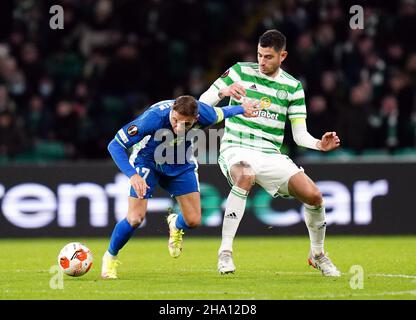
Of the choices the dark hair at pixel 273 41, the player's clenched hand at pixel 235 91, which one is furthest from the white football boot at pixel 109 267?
the dark hair at pixel 273 41

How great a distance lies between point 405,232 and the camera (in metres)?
14.4

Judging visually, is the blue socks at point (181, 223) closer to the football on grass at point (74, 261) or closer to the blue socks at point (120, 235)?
the blue socks at point (120, 235)

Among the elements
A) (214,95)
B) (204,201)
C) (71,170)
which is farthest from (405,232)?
(214,95)

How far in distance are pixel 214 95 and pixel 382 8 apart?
8.78m

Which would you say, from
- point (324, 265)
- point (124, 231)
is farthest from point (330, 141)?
point (124, 231)

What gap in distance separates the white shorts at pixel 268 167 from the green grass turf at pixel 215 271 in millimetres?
817

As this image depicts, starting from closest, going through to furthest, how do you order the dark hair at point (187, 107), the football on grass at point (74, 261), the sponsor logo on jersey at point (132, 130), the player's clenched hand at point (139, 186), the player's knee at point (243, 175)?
1. the player's clenched hand at point (139, 186)
2. the dark hair at point (187, 107)
3. the sponsor logo on jersey at point (132, 130)
4. the football on grass at point (74, 261)
5. the player's knee at point (243, 175)

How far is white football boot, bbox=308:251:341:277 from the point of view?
9188 millimetres

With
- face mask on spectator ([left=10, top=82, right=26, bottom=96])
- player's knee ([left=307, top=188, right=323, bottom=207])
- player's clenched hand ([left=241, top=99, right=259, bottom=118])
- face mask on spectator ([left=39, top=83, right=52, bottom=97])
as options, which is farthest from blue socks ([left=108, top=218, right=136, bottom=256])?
face mask on spectator ([left=10, top=82, right=26, bottom=96])

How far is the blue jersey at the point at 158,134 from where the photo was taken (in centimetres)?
876

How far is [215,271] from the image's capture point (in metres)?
9.70

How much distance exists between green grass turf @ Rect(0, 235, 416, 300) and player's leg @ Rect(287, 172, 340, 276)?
0.47 ft
